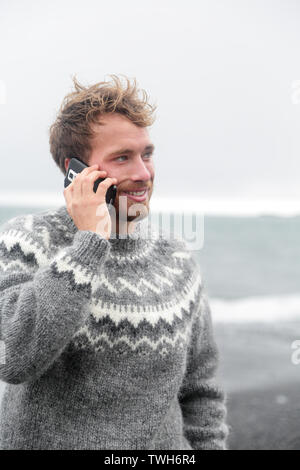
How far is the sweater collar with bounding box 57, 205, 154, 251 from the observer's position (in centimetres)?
157

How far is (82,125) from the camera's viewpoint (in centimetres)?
154

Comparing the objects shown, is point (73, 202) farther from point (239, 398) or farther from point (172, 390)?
point (239, 398)

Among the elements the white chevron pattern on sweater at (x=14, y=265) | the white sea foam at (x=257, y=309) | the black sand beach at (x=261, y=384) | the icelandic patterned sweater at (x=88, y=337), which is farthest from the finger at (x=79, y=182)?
the white sea foam at (x=257, y=309)

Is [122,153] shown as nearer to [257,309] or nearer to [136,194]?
[136,194]

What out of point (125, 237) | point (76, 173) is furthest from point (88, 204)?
point (125, 237)

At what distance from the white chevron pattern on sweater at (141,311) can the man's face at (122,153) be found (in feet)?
1.14

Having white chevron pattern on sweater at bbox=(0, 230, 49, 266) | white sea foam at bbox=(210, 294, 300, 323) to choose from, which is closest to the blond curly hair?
white chevron pattern on sweater at bbox=(0, 230, 49, 266)

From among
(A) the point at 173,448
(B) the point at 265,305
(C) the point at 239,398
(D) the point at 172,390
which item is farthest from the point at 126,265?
(B) the point at 265,305

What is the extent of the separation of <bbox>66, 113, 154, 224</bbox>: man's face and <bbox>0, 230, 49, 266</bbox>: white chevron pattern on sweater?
0.31 m

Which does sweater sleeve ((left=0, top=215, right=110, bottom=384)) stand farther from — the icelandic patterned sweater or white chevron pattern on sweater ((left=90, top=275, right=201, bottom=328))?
white chevron pattern on sweater ((left=90, top=275, right=201, bottom=328))

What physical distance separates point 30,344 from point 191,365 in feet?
2.85

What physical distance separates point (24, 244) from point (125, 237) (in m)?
0.40

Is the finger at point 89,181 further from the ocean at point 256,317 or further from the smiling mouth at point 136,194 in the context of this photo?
the ocean at point 256,317

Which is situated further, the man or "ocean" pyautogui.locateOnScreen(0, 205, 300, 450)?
"ocean" pyautogui.locateOnScreen(0, 205, 300, 450)
